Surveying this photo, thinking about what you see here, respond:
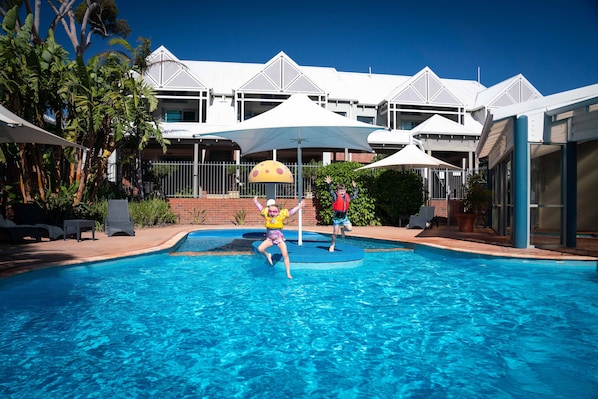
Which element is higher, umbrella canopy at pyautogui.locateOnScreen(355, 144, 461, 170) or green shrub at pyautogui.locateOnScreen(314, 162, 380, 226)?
umbrella canopy at pyautogui.locateOnScreen(355, 144, 461, 170)

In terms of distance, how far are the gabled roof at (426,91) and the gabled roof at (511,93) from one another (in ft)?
6.47

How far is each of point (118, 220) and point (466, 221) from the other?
1091 centimetres

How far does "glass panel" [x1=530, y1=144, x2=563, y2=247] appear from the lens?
9625mm

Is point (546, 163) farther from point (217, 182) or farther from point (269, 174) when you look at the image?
point (217, 182)

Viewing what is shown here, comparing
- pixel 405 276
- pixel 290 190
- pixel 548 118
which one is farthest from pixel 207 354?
pixel 290 190

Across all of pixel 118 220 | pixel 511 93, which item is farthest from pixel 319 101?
pixel 118 220

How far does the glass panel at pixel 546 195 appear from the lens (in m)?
9.62

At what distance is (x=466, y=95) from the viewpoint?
31.3 metres

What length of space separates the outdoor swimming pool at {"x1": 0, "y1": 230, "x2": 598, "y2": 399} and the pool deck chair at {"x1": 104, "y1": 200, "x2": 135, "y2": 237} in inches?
163

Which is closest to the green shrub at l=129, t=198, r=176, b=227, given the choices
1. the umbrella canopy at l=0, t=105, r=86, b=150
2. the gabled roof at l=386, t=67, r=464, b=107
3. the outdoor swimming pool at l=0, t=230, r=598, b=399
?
the umbrella canopy at l=0, t=105, r=86, b=150

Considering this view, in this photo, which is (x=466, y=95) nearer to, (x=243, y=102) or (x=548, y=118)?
(x=243, y=102)

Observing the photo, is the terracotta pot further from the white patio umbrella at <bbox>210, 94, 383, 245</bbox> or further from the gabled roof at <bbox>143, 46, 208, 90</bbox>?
the gabled roof at <bbox>143, 46, 208, 90</bbox>

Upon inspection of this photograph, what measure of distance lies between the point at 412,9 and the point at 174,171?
11.9 meters

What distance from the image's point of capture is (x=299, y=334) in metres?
4.48
